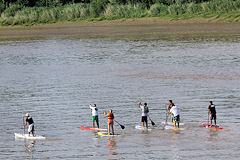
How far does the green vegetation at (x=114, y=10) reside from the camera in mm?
86875

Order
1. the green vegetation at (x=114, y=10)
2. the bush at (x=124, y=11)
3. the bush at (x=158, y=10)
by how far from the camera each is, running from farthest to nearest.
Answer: the bush at (x=124, y=11), the bush at (x=158, y=10), the green vegetation at (x=114, y=10)

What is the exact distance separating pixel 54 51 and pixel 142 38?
15430mm

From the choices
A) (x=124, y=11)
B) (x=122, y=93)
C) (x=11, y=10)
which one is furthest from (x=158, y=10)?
(x=122, y=93)

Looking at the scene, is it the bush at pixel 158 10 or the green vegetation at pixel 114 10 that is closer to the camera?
the green vegetation at pixel 114 10

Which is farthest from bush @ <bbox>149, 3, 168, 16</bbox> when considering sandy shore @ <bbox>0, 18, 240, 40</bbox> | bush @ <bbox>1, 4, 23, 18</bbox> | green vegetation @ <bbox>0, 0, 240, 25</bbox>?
bush @ <bbox>1, 4, 23, 18</bbox>

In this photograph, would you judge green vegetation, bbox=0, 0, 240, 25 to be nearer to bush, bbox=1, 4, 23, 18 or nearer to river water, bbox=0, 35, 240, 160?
bush, bbox=1, 4, 23, 18

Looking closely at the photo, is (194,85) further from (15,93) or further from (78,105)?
(15,93)

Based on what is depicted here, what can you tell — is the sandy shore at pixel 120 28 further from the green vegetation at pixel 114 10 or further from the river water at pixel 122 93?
the river water at pixel 122 93

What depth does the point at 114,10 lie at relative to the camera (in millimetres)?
92312

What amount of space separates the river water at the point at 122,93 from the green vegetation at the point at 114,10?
6.16 m

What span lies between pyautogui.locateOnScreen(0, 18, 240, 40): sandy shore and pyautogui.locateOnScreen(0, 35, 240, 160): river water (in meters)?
1.63

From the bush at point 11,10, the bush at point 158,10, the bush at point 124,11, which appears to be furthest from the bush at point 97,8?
the bush at point 11,10

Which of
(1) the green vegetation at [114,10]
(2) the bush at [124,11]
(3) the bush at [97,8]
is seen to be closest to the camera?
(1) the green vegetation at [114,10]

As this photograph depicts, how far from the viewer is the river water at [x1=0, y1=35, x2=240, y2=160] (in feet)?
103
